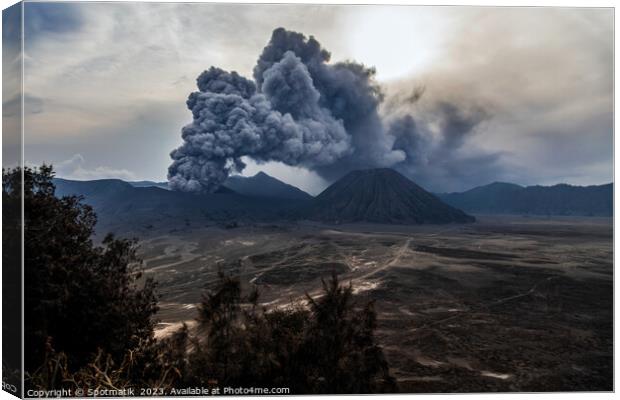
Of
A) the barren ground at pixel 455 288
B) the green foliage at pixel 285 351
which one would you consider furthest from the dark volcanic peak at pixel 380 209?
the green foliage at pixel 285 351

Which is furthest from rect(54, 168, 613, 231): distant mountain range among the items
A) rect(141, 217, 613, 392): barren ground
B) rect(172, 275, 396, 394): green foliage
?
rect(172, 275, 396, 394): green foliage

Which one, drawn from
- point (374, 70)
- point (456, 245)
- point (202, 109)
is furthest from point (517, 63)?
point (456, 245)

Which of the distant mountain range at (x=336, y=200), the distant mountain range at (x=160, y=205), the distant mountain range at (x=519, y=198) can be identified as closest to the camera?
the distant mountain range at (x=160, y=205)

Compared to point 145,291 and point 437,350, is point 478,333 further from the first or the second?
point 145,291

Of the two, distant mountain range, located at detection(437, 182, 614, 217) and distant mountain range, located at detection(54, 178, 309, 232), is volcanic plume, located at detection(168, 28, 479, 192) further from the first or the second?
distant mountain range, located at detection(437, 182, 614, 217)

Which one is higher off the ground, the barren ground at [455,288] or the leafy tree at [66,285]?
the leafy tree at [66,285]

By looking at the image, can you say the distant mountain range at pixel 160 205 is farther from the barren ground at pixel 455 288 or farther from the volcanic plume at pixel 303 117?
the volcanic plume at pixel 303 117
